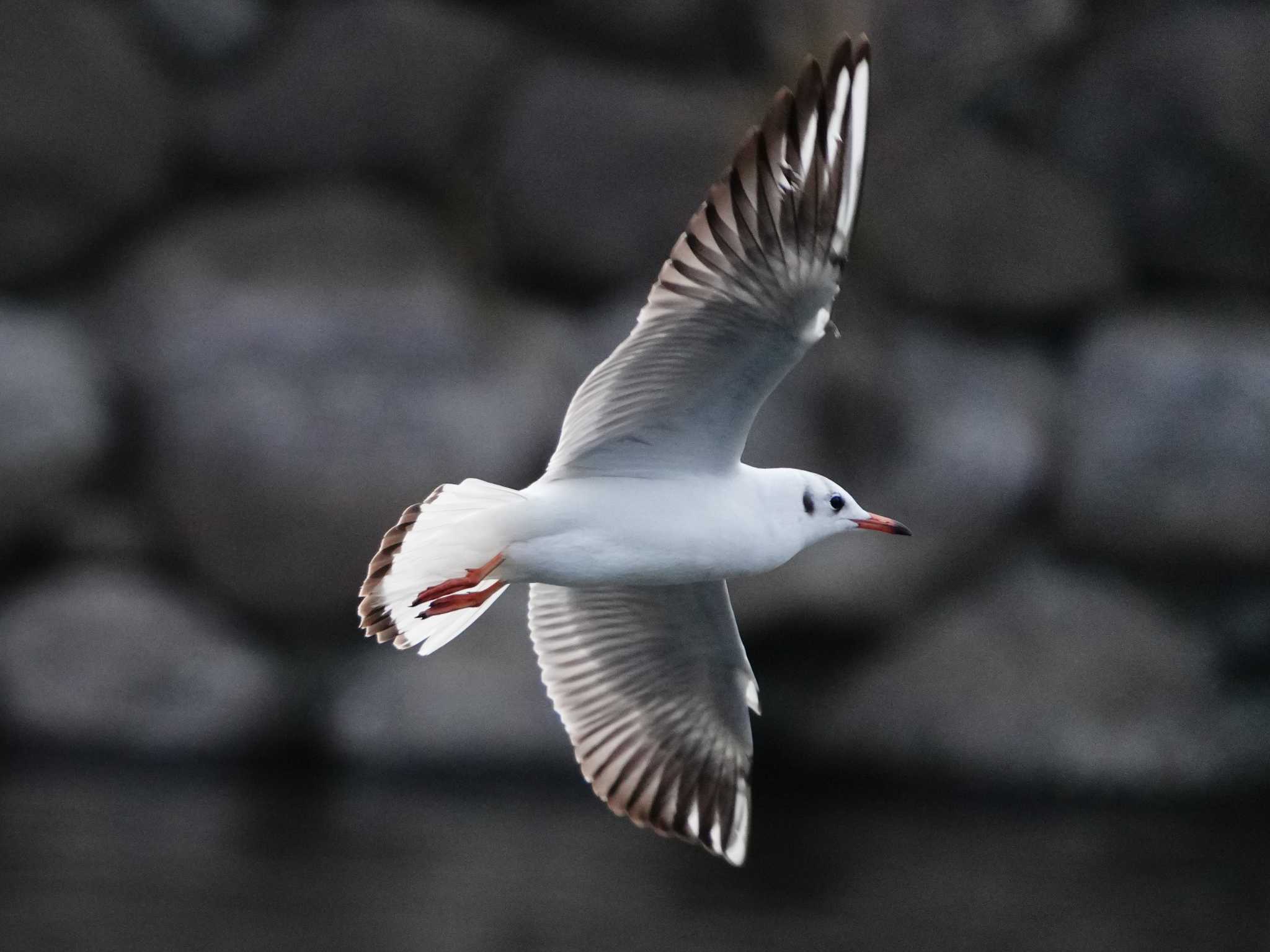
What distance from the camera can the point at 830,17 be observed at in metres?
7.60

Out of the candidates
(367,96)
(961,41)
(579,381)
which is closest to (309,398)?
(579,381)

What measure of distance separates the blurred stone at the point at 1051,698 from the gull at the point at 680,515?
3.83 metres

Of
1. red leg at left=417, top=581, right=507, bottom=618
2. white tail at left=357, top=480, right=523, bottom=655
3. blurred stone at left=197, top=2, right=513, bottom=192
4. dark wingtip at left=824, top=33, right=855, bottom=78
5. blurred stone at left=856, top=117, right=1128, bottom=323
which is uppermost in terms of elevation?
blurred stone at left=197, top=2, right=513, bottom=192

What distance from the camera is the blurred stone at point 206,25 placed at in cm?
787

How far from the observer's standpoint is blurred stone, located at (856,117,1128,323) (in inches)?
306

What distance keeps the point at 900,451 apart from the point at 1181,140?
5.69 ft

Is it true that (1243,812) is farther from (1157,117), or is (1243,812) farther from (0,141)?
(0,141)

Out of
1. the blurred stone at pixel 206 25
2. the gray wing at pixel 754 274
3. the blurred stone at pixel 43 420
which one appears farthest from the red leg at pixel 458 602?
the blurred stone at pixel 206 25

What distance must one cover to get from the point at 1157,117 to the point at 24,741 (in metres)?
5.05

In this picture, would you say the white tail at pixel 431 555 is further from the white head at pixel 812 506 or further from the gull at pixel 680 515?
the white head at pixel 812 506

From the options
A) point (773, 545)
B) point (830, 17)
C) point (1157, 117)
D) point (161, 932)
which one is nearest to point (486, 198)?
point (830, 17)

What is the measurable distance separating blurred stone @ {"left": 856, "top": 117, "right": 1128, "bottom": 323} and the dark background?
0.06ft

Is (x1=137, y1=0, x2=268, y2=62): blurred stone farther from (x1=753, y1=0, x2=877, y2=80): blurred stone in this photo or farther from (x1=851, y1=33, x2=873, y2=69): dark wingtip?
(x1=851, y1=33, x2=873, y2=69): dark wingtip

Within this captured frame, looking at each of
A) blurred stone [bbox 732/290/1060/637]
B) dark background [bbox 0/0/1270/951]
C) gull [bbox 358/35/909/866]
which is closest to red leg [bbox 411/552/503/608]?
gull [bbox 358/35/909/866]
